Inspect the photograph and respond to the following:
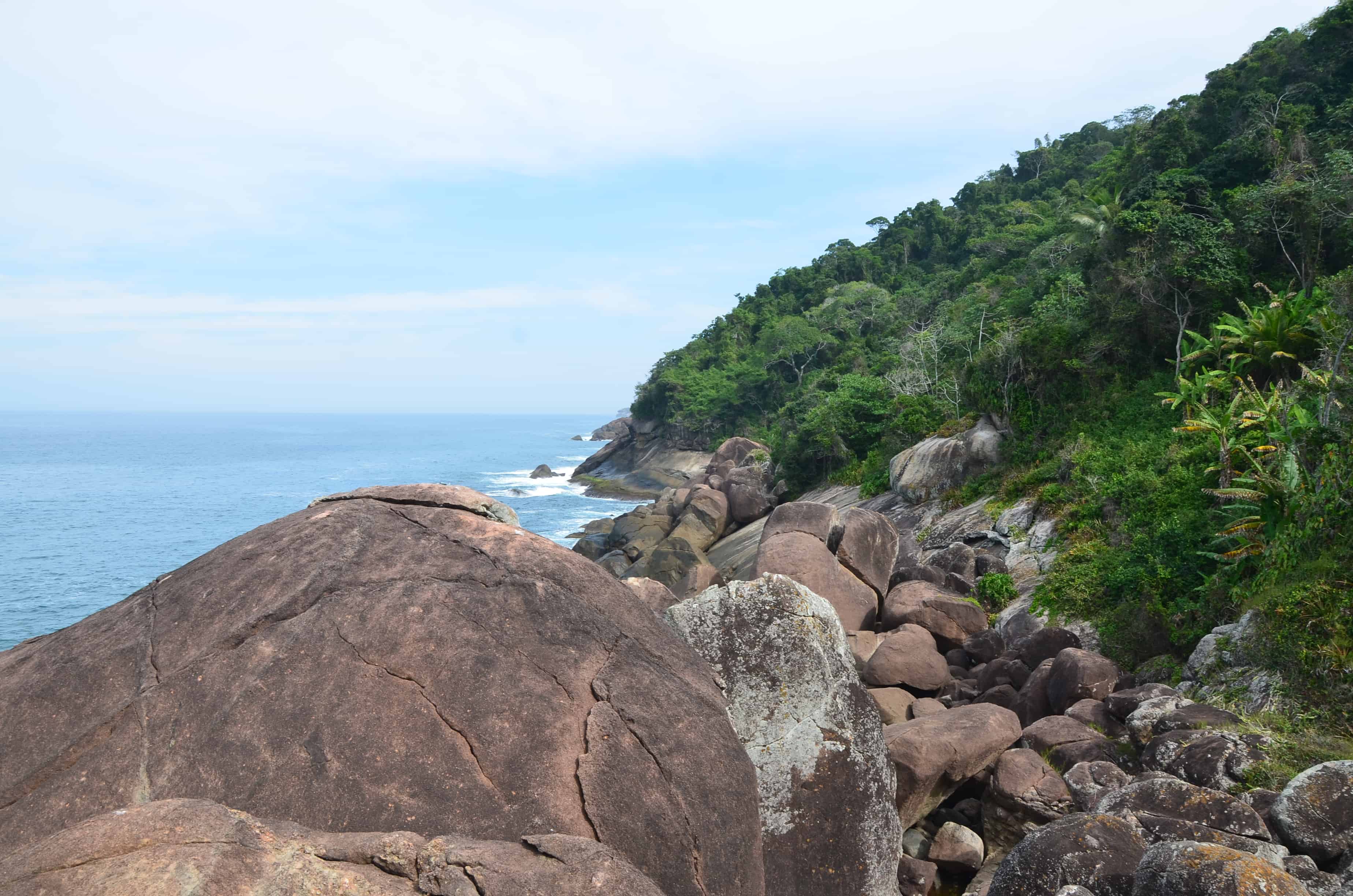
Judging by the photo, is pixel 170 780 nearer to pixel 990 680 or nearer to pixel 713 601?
pixel 713 601

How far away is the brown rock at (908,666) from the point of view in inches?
603

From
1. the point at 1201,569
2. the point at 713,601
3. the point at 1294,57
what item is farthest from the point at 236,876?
the point at 1294,57

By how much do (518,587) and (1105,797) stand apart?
6.82m

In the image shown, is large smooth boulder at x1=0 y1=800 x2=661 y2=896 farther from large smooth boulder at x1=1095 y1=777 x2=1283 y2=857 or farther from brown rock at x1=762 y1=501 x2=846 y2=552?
brown rock at x1=762 y1=501 x2=846 y2=552

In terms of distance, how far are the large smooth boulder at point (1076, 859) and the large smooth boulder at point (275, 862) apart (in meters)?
4.44

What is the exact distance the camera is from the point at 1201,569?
16594 mm

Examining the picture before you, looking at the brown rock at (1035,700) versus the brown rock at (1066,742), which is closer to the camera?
the brown rock at (1066,742)

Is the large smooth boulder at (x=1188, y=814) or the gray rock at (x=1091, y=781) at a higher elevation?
the large smooth boulder at (x=1188, y=814)

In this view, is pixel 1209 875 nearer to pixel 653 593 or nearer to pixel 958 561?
pixel 653 593

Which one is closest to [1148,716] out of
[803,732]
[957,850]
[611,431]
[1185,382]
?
[957,850]

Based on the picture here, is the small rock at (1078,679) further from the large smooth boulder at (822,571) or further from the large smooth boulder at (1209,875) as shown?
the large smooth boulder at (1209,875)

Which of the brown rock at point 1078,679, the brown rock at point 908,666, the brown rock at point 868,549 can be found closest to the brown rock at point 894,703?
the brown rock at point 908,666

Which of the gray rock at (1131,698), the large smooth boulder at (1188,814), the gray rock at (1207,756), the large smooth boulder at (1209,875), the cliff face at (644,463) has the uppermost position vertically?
the large smooth boulder at (1209,875)

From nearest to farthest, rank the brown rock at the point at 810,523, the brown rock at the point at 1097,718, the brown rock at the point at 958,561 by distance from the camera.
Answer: the brown rock at the point at 1097,718
the brown rock at the point at 810,523
the brown rock at the point at 958,561
